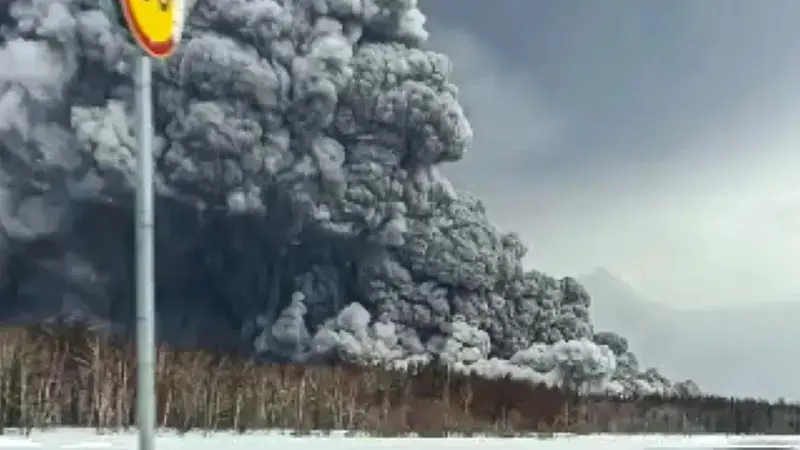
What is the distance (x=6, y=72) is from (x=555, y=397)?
62.8 feet

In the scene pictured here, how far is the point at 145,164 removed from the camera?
493 centimetres

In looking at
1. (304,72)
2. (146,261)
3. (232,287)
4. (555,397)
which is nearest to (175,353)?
(555,397)

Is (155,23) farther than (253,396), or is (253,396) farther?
(253,396)

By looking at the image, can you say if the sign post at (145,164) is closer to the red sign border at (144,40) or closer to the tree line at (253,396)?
the red sign border at (144,40)

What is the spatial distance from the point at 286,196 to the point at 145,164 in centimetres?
3214

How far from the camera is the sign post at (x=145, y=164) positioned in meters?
4.81

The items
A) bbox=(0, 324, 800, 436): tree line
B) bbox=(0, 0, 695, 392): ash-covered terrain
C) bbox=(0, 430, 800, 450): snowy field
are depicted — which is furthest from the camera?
bbox=(0, 0, 695, 392): ash-covered terrain

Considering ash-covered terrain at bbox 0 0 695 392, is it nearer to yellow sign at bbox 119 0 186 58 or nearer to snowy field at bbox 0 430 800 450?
snowy field at bbox 0 430 800 450

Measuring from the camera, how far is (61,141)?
3681cm

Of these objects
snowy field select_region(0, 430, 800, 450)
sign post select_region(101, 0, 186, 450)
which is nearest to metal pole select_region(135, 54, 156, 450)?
sign post select_region(101, 0, 186, 450)

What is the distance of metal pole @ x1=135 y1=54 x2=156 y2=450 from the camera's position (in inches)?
189

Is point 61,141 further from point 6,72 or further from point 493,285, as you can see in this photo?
point 493,285

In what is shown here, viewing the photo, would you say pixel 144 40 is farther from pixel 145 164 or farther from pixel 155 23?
pixel 145 164

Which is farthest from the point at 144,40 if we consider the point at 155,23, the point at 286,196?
the point at 286,196
